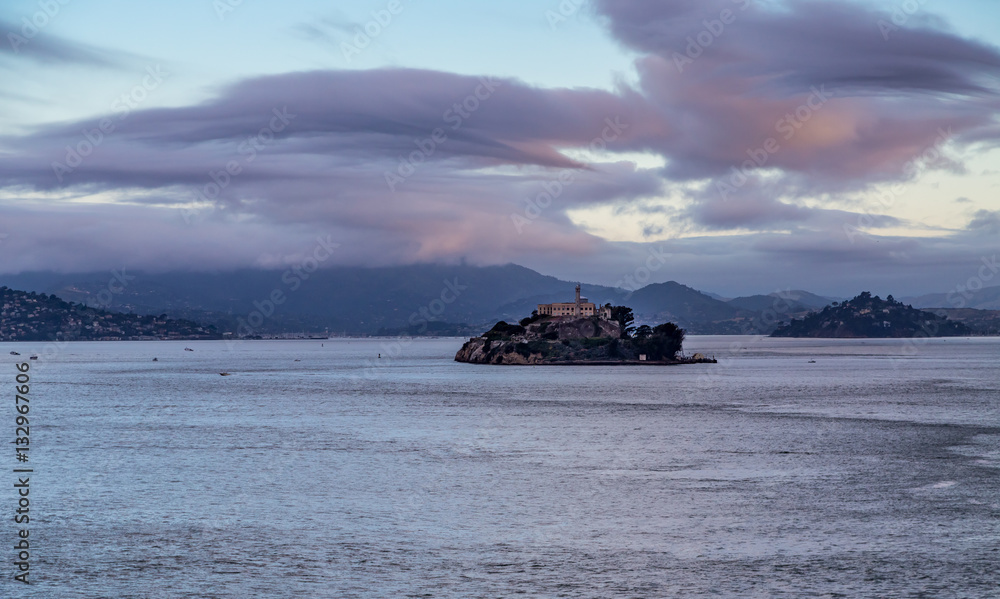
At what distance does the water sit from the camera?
34938 mm

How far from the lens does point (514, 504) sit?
160ft

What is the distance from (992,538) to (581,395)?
94041 mm

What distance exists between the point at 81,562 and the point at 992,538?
40.1 m

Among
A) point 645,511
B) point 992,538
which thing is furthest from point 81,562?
point 992,538

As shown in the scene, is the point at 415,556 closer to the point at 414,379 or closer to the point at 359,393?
the point at 359,393

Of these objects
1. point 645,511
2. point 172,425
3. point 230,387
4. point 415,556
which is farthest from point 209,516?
point 230,387

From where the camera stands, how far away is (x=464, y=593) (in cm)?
3316

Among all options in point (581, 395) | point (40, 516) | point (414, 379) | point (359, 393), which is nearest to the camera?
point (40, 516)

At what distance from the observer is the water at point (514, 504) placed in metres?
34.9

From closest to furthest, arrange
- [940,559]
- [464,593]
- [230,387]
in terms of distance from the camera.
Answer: [464,593], [940,559], [230,387]

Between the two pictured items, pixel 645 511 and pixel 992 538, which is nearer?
pixel 992 538

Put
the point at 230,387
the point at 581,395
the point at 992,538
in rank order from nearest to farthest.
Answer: the point at 992,538, the point at 581,395, the point at 230,387

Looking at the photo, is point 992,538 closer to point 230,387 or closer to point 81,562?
point 81,562

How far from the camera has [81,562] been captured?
1473 inches
